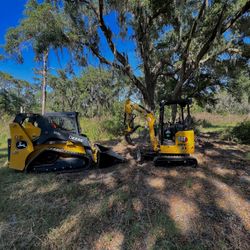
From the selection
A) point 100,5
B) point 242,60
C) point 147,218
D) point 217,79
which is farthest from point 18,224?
point 217,79

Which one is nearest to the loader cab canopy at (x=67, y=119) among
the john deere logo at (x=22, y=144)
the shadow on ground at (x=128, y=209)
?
the john deere logo at (x=22, y=144)

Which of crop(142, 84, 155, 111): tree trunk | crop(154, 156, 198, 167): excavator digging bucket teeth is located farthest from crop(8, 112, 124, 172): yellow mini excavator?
crop(142, 84, 155, 111): tree trunk

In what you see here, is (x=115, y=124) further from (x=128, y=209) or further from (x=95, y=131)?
(x=128, y=209)

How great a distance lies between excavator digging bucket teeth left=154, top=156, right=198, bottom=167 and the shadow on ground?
0.21 metres

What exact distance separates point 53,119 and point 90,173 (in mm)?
1542

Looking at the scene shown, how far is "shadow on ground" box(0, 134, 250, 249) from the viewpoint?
2.24 meters

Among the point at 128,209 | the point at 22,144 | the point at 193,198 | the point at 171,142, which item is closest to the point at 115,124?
the point at 171,142

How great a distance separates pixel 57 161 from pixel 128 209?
86.6 inches

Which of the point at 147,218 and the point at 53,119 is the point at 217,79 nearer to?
the point at 53,119

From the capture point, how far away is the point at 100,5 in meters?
5.57

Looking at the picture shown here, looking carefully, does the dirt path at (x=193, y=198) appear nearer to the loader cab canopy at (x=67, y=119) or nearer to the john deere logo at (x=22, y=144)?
the loader cab canopy at (x=67, y=119)

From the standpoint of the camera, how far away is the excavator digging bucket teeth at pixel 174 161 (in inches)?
174

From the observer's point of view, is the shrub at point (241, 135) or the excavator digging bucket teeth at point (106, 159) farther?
the shrub at point (241, 135)

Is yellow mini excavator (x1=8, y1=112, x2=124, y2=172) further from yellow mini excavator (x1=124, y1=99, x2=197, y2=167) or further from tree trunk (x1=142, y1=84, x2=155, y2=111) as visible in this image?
tree trunk (x1=142, y1=84, x2=155, y2=111)
